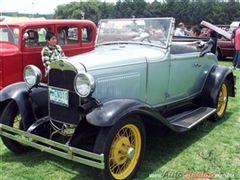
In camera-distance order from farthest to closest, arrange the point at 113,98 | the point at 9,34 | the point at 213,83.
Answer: the point at 9,34 < the point at 213,83 < the point at 113,98

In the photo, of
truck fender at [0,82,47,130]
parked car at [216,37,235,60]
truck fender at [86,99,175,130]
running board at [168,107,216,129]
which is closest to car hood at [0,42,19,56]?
truck fender at [0,82,47,130]

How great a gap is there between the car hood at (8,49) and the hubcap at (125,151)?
4238 mm

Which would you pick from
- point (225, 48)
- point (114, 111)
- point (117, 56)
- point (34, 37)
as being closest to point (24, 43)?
point (34, 37)

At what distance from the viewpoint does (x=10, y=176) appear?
12.3ft

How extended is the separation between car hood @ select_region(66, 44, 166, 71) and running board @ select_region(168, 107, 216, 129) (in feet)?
3.23

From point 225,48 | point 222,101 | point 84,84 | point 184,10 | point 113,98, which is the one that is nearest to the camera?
point 84,84

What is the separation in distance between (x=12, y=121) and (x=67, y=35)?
4246 millimetres

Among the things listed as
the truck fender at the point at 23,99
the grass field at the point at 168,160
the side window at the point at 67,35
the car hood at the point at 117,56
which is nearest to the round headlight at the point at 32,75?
the truck fender at the point at 23,99

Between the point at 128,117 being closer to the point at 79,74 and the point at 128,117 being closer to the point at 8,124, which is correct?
the point at 79,74

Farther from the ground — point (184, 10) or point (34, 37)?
point (184, 10)

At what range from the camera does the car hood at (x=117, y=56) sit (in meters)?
3.78

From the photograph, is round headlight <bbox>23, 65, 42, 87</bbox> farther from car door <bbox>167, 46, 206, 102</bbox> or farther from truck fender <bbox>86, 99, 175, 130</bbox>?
car door <bbox>167, 46, 206, 102</bbox>

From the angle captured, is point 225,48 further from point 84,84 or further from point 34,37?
point 84,84

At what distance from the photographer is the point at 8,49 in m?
7.06
